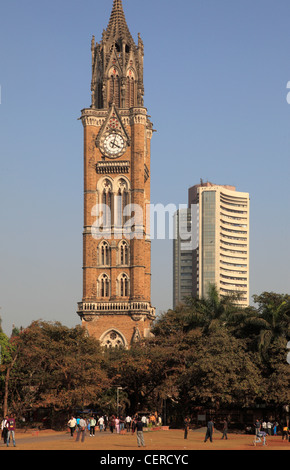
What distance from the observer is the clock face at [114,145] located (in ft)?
365

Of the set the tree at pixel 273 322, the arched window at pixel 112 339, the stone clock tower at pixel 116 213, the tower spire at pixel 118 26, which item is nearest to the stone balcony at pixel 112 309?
the stone clock tower at pixel 116 213

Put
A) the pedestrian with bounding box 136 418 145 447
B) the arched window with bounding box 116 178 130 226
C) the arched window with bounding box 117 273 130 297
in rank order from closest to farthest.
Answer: the pedestrian with bounding box 136 418 145 447, the arched window with bounding box 117 273 130 297, the arched window with bounding box 116 178 130 226

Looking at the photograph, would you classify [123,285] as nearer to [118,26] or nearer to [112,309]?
[112,309]

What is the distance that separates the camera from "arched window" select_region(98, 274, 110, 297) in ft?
356

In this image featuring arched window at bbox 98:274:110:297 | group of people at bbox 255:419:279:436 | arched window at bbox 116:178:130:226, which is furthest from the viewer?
arched window at bbox 116:178:130:226

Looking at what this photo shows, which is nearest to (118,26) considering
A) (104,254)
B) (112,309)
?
(104,254)

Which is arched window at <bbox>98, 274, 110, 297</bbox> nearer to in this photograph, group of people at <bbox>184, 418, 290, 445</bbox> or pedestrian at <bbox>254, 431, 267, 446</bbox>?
group of people at <bbox>184, 418, 290, 445</bbox>

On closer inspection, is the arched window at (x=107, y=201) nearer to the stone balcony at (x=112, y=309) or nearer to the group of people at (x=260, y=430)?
the stone balcony at (x=112, y=309)

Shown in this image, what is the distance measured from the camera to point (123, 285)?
108750mm

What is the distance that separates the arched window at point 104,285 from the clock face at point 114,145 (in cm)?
1610

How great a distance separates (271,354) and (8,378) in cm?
2107

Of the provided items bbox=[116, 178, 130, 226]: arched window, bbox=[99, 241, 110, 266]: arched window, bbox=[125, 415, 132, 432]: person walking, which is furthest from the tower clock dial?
bbox=[125, 415, 132, 432]: person walking
